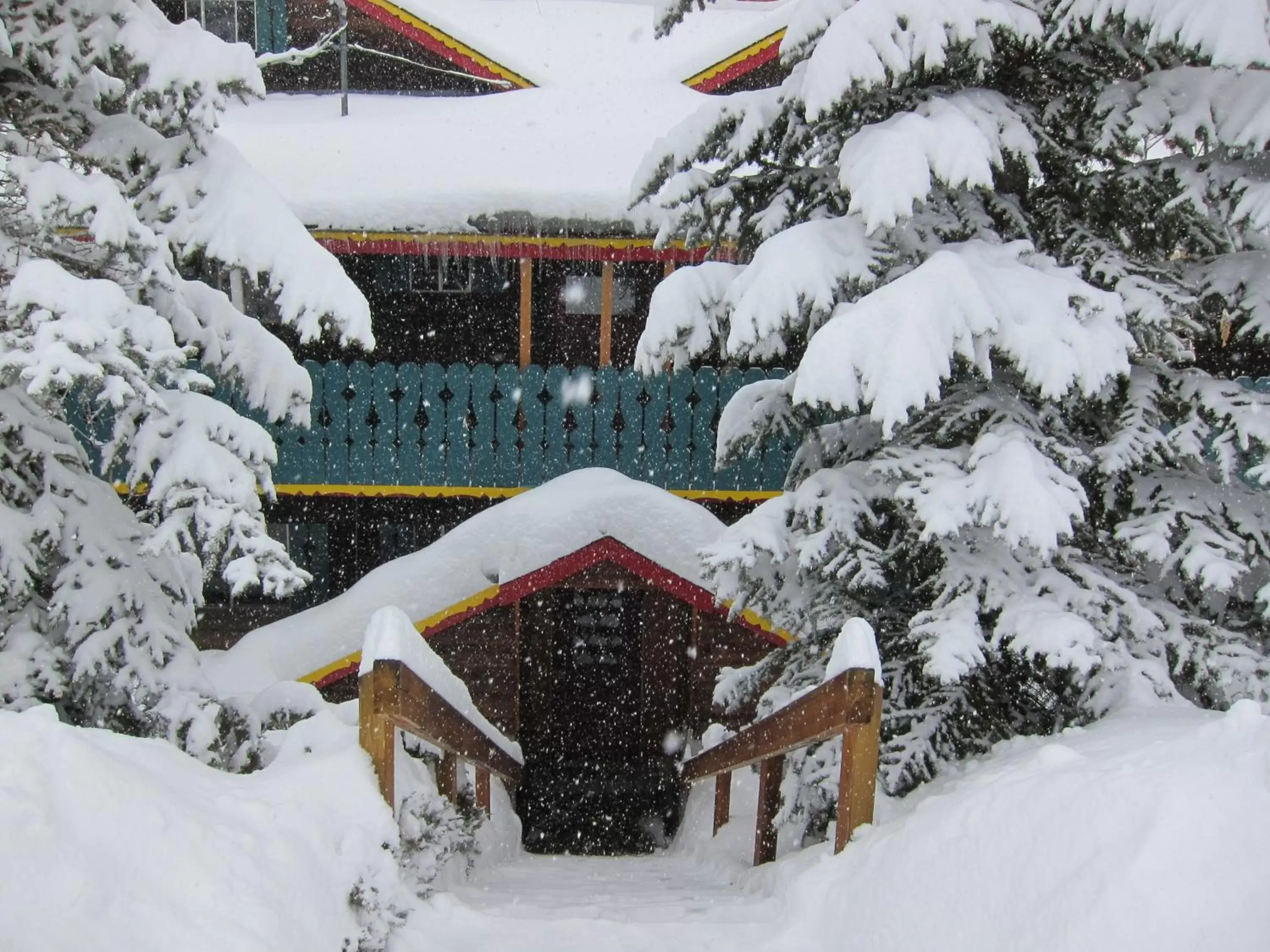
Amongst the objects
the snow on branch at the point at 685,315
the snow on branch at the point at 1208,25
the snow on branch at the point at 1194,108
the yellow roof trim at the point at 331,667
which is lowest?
the yellow roof trim at the point at 331,667

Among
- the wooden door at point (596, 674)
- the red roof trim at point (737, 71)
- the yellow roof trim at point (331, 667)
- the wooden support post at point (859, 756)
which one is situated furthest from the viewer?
the red roof trim at point (737, 71)

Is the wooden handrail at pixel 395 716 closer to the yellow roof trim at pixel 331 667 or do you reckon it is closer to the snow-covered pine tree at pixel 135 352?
the snow-covered pine tree at pixel 135 352

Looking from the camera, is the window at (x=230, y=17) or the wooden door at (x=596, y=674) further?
the window at (x=230, y=17)

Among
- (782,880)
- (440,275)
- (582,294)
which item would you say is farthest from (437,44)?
(782,880)

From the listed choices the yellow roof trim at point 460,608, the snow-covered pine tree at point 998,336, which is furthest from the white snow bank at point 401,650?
the yellow roof trim at point 460,608

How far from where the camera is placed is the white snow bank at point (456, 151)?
11.4m

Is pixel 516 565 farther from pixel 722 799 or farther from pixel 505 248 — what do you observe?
pixel 722 799

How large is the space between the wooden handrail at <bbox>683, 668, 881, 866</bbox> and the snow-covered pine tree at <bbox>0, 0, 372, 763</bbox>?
8.81 feet

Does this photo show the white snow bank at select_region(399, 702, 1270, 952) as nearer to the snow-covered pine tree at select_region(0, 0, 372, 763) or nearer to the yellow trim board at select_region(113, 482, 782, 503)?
the snow-covered pine tree at select_region(0, 0, 372, 763)

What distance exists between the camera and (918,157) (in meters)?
5.05

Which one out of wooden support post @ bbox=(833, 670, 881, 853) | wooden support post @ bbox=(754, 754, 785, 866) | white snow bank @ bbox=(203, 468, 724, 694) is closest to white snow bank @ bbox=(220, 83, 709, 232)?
white snow bank @ bbox=(203, 468, 724, 694)

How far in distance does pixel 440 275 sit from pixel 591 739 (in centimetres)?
625

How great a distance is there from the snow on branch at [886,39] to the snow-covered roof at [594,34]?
9.69 meters

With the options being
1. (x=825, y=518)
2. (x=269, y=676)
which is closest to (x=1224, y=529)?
(x=825, y=518)
